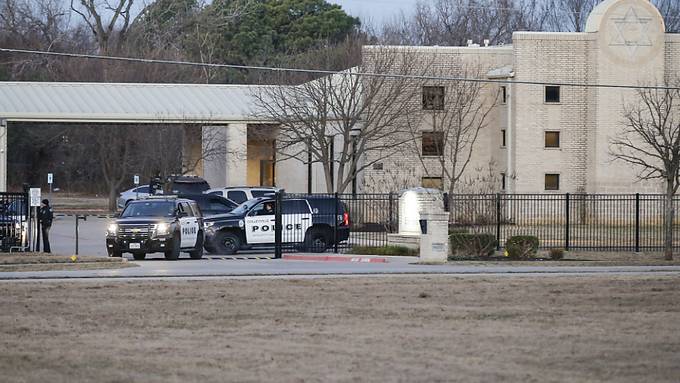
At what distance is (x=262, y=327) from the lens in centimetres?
1670

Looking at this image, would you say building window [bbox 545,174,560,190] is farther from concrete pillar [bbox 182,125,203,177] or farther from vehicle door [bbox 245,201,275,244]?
vehicle door [bbox 245,201,275,244]

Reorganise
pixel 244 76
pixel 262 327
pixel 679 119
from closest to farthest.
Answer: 1. pixel 262 327
2. pixel 679 119
3. pixel 244 76

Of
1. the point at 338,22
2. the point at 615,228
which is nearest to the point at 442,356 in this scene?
the point at 615,228

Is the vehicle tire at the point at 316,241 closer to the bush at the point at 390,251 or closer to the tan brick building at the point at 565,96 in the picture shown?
the bush at the point at 390,251

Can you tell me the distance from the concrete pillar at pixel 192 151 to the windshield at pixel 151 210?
97.6 ft

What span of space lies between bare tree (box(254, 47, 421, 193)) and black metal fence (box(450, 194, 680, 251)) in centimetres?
626

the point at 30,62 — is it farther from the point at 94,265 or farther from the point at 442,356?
the point at 442,356

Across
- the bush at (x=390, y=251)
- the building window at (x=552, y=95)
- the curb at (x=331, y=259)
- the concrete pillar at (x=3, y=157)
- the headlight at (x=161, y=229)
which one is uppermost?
the building window at (x=552, y=95)

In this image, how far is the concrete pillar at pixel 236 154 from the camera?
59.3 metres

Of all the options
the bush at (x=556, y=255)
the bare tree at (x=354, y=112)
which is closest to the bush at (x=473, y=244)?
the bush at (x=556, y=255)

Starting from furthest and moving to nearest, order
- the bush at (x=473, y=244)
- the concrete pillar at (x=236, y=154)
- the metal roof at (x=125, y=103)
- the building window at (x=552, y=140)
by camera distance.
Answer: the concrete pillar at (x=236, y=154), the metal roof at (x=125, y=103), the building window at (x=552, y=140), the bush at (x=473, y=244)

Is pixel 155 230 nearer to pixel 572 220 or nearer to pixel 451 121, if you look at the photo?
pixel 572 220

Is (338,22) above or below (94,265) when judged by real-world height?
above

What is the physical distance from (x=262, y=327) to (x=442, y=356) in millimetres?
3433
